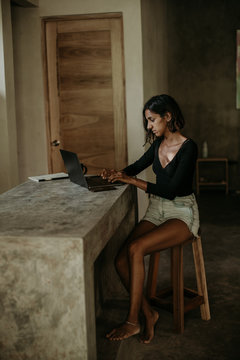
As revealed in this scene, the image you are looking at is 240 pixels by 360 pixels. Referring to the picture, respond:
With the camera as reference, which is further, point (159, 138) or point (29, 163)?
point (29, 163)

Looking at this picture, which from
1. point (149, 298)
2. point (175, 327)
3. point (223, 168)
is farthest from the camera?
point (223, 168)

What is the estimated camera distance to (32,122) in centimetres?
493

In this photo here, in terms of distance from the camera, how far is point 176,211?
9.20 ft

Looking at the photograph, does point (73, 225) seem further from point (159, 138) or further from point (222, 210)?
point (222, 210)

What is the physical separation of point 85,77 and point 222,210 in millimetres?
2645

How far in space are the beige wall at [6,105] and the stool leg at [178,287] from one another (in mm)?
2248

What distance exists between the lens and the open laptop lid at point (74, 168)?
2787mm

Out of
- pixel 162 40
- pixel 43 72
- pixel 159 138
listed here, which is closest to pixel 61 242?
pixel 159 138

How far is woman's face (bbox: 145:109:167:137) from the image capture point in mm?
2943

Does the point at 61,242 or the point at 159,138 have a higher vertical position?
the point at 159,138

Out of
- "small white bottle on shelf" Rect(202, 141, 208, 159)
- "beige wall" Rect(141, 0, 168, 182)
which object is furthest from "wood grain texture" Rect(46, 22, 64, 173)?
"small white bottle on shelf" Rect(202, 141, 208, 159)

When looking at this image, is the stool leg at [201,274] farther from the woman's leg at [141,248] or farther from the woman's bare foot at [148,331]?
the woman's bare foot at [148,331]

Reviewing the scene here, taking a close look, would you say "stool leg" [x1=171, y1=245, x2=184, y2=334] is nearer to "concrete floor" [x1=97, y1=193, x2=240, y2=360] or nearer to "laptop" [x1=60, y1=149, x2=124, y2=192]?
"concrete floor" [x1=97, y1=193, x2=240, y2=360]

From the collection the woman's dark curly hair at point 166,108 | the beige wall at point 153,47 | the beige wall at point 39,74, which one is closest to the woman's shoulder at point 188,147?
the woman's dark curly hair at point 166,108
